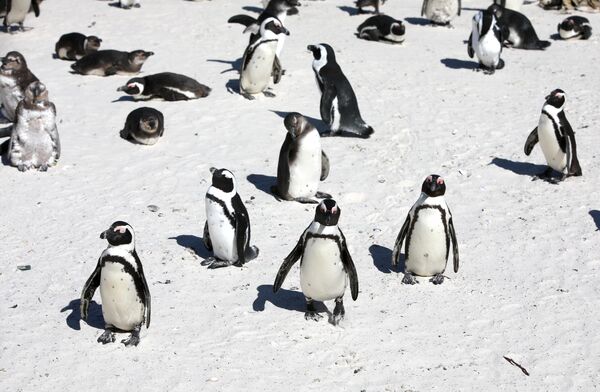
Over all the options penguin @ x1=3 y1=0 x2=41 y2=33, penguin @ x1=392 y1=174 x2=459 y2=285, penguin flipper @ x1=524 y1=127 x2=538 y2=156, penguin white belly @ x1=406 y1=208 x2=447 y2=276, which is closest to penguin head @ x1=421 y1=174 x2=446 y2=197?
penguin @ x1=392 y1=174 x2=459 y2=285

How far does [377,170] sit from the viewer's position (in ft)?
28.9

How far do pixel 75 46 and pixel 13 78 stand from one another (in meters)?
2.60

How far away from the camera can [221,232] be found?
263 inches

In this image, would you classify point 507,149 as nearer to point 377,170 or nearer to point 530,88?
point 377,170

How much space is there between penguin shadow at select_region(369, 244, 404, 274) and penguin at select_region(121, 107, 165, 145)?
3.02 metres

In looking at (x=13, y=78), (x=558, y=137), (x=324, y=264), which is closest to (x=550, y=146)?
(x=558, y=137)

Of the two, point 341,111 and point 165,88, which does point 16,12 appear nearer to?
point 165,88

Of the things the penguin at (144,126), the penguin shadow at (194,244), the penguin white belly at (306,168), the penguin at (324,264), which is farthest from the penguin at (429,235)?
the penguin at (144,126)

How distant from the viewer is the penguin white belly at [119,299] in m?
5.55

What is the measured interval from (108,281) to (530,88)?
7.26 m

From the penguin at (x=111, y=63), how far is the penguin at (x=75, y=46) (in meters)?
0.52

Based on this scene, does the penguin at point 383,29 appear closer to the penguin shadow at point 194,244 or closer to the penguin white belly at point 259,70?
the penguin white belly at point 259,70

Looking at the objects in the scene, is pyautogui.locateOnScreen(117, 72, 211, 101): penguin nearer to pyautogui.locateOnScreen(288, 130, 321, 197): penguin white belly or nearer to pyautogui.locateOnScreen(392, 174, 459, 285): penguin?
pyautogui.locateOnScreen(288, 130, 321, 197): penguin white belly

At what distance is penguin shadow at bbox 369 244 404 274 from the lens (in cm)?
684
